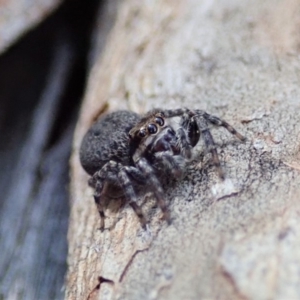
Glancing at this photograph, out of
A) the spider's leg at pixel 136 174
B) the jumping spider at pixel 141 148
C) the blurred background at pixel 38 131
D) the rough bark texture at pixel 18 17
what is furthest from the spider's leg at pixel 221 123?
the rough bark texture at pixel 18 17

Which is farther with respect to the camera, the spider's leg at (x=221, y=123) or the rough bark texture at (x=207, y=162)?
the spider's leg at (x=221, y=123)

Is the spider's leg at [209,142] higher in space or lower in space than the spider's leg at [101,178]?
lower

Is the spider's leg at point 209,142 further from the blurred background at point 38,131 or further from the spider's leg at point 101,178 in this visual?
the blurred background at point 38,131

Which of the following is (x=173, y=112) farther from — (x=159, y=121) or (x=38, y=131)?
(x=38, y=131)

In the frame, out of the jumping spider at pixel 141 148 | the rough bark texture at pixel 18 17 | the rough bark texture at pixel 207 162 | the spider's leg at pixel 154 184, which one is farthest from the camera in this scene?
the rough bark texture at pixel 18 17

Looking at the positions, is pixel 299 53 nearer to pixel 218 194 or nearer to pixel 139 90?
pixel 139 90

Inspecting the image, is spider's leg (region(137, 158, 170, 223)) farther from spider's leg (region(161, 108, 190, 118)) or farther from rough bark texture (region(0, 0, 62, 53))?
rough bark texture (region(0, 0, 62, 53))

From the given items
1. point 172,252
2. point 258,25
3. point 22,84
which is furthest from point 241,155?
point 22,84

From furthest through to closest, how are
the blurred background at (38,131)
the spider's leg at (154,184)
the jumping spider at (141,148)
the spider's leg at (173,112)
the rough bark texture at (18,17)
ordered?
the rough bark texture at (18,17) < the blurred background at (38,131) < the spider's leg at (173,112) < the jumping spider at (141,148) < the spider's leg at (154,184)
